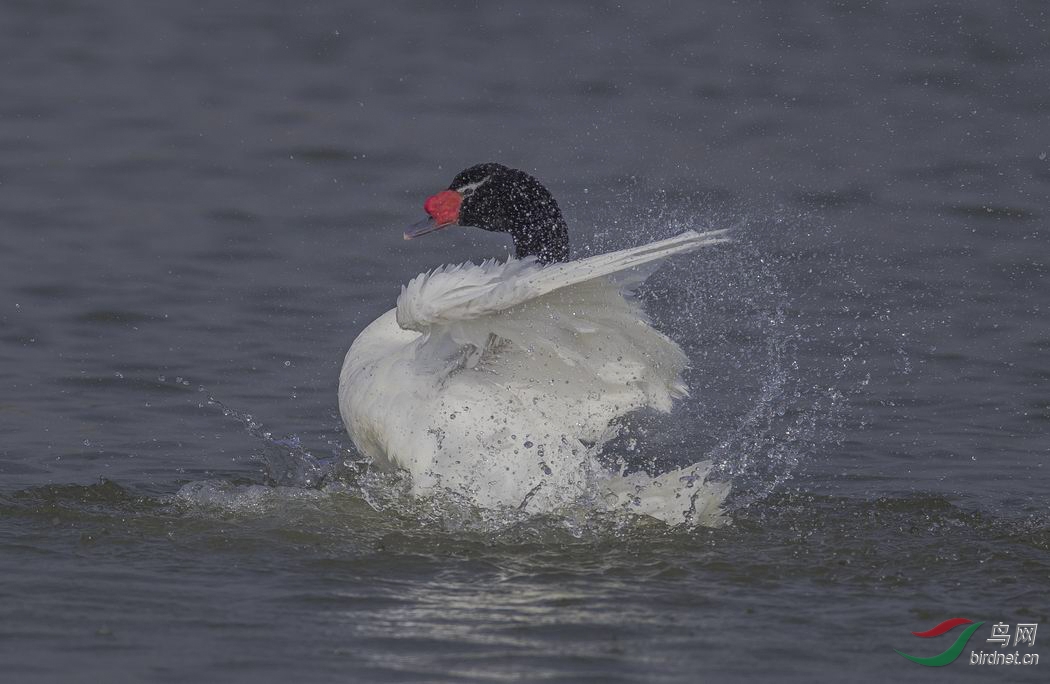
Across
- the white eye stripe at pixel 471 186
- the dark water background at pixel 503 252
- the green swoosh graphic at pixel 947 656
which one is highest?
the white eye stripe at pixel 471 186

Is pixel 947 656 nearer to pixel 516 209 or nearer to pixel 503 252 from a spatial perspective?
pixel 516 209

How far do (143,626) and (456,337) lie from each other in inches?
57.6

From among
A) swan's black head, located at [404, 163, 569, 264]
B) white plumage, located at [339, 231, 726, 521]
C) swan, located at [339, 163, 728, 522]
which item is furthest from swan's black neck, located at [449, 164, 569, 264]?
white plumage, located at [339, 231, 726, 521]

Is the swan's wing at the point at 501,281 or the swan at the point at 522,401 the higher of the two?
the swan's wing at the point at 501,281

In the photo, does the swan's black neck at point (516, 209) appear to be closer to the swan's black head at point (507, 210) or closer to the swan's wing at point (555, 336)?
the swan's black head at point (507, 210)

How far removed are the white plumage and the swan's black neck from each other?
730mm

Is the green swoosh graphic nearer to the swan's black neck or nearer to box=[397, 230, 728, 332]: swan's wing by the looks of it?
box=[397, 230, 728, 332]: swan's wing

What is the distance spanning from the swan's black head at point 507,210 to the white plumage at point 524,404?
72 centimetres

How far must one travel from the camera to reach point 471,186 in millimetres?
6902

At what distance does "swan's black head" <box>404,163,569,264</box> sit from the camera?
22.0 ft

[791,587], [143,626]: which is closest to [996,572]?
[791,587]

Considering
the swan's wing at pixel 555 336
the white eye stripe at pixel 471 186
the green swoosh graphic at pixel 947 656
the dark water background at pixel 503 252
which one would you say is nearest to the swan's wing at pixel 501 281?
the swan's wing at pixel 555 336

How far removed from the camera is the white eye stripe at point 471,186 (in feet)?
22.5

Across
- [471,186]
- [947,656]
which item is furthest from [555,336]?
[947,656]
